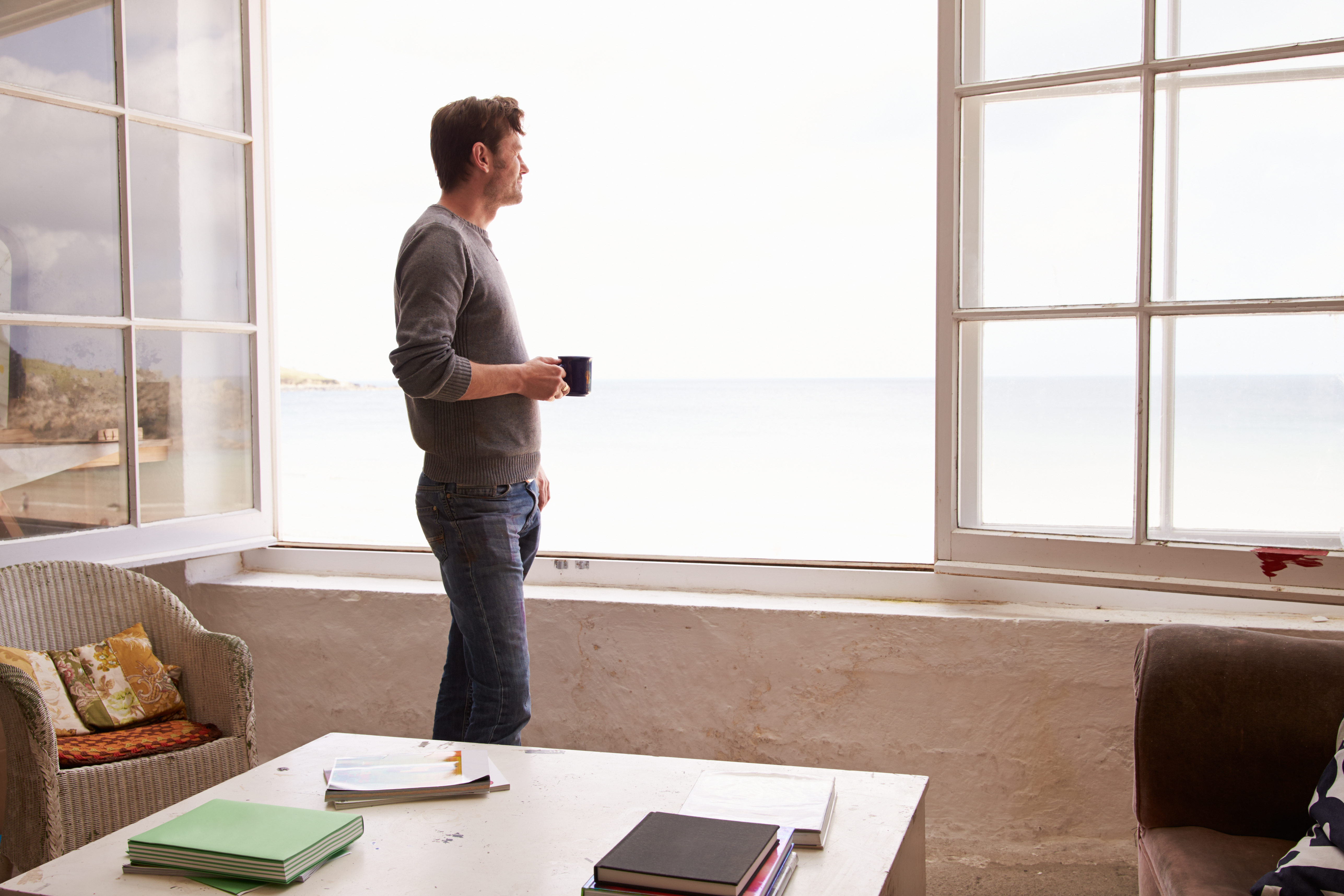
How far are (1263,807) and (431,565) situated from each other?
6.73 ft

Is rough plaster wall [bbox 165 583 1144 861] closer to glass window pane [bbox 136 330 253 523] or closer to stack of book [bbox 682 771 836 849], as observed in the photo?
glass window pane [bbox 136 330 253 523]

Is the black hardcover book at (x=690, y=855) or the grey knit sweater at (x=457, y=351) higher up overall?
the grey knit sweater at (x=457, y=351)

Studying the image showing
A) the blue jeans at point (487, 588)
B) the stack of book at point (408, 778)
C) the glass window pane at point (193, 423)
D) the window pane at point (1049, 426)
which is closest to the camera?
the stack of book at point (408, 778)

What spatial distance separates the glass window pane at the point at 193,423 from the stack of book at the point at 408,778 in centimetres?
134

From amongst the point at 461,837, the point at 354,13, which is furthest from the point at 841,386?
the point at 461,837

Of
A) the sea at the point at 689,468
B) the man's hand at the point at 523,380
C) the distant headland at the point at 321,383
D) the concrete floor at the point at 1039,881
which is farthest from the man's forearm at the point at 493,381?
the distant headland at the point at 321,383

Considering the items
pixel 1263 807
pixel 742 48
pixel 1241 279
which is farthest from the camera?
pixel 742 48

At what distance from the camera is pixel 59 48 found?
2.21 m

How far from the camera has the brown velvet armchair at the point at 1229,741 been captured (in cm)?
136

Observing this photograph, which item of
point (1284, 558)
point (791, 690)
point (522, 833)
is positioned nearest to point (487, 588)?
Result: point (522, 833)

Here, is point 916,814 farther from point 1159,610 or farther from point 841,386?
point 841,386

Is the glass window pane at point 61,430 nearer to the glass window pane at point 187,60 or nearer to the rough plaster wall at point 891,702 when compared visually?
the glass window pane at point 187,60

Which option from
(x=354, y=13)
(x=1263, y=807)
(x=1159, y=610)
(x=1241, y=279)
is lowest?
(x=1263, y=807)

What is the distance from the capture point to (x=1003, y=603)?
7.26 ft
